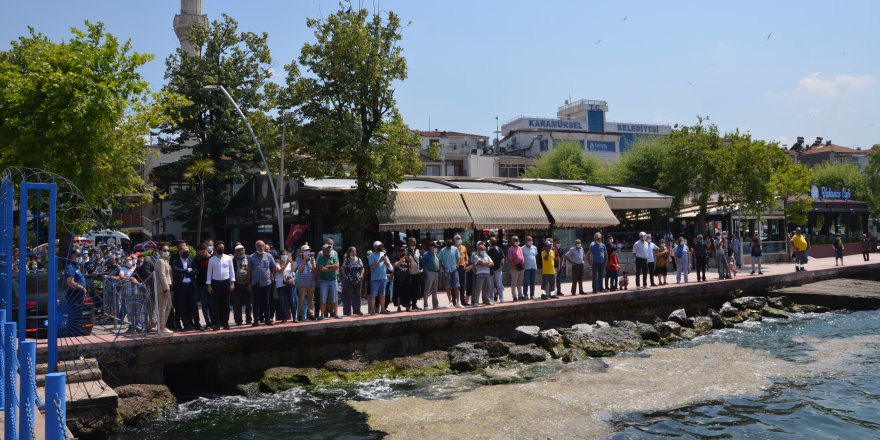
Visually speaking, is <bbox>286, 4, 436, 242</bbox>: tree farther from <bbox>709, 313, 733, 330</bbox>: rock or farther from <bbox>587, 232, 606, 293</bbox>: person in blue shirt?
<bbox>709, 313, 733, 330</bbox>: rock

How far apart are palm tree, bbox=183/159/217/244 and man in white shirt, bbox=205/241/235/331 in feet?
49.6

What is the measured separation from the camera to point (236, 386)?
1398 cm

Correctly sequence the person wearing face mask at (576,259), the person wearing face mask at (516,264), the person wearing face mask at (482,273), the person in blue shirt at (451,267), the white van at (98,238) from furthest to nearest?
the person wearing face mask at (576,259) → the person wearing face mask at (516,264) → the person wearing face mask at (482,273) → the person in blue shirt at (451,267) → the white van at (98,238)

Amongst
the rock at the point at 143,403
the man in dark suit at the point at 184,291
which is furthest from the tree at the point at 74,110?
the rock at the point at 143,403

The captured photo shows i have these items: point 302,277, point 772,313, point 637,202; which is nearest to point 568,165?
point 637,202

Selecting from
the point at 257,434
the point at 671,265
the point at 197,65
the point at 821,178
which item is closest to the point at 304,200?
the point at 197,65

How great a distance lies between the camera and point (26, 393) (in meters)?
5.41

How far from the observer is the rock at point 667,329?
1861 cm

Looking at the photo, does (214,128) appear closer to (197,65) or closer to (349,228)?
(197,65)

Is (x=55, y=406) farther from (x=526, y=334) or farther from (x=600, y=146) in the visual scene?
(x=600, y=146)

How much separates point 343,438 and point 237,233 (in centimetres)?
2085

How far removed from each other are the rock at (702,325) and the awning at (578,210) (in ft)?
22.5

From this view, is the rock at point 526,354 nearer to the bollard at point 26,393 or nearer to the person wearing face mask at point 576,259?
the person wearing face mask at point 576,259

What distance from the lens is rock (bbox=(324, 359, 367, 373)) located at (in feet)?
47.8
